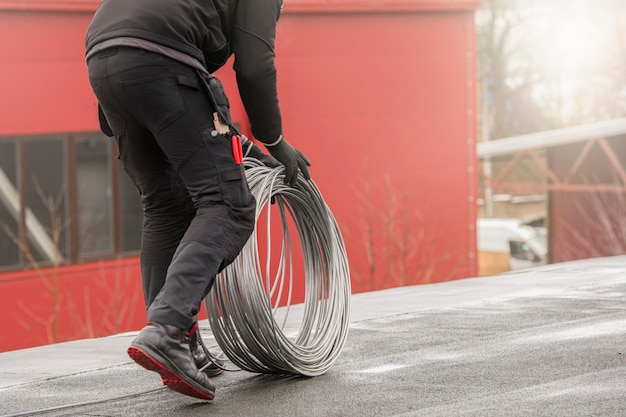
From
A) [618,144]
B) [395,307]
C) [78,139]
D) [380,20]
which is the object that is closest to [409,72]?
[380,20]

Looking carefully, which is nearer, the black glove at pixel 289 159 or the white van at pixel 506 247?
the black glove at pixel 289 159

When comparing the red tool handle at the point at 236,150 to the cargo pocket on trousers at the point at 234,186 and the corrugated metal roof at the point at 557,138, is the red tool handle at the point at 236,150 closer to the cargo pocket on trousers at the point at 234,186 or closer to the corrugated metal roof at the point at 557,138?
the cargo pocket on trousers at the point at 234,186

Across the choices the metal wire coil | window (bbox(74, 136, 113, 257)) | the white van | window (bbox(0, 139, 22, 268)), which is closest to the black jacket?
the metal wire coil

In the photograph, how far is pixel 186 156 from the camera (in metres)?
3.40

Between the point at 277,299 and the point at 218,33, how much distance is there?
95 centimetres

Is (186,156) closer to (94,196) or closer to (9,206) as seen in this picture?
(9,206)

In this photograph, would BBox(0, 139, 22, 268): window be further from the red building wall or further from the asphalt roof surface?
the asphalt roof surface

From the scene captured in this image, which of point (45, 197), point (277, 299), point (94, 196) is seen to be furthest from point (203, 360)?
point (94, 196)

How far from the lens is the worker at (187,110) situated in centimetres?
333

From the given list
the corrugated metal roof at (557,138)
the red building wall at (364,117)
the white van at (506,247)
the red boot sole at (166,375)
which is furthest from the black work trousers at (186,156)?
the white van at (506,247)

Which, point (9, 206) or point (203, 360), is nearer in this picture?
point (203, 360)

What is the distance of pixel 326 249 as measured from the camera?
438cm

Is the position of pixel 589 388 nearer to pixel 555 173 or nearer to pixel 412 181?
pixel 412 181

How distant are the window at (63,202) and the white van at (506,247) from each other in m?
20.6
